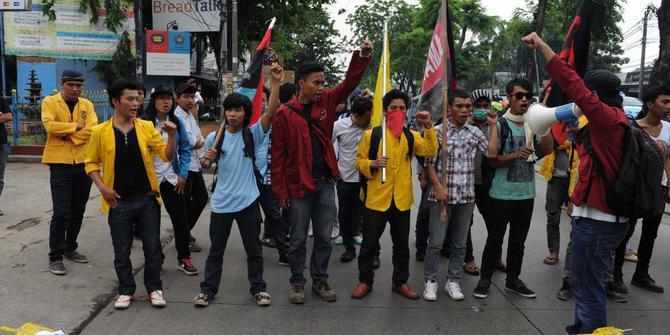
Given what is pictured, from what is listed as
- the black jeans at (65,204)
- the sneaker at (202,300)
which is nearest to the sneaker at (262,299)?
the sneaker at (202,300)

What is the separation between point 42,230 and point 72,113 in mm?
1927

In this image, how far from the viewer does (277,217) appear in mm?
5684

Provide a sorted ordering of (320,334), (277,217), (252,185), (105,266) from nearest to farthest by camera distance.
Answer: (320,334), (252,185), (105,266), (277,217)

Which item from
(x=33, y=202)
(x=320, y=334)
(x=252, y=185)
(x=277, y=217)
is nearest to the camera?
(x=320, y=334)

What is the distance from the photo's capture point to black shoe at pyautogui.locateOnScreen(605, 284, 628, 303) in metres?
4.48

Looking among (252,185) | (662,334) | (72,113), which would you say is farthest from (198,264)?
(662,334)

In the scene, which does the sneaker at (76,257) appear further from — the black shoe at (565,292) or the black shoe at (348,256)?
the black shoe at (565,292)

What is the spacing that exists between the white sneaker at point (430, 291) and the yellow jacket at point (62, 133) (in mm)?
3367

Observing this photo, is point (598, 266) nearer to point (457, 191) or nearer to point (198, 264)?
point (457, 191)

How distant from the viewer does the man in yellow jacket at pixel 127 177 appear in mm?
4027

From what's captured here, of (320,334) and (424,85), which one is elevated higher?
(424,85)

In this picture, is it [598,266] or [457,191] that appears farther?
[457,191]

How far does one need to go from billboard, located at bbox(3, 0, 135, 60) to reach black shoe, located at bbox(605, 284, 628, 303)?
50.0 feet

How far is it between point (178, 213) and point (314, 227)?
1.43 metres
